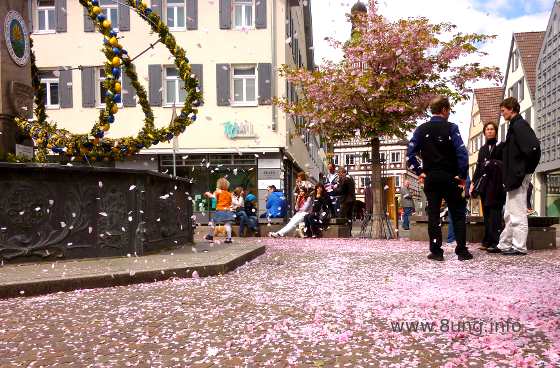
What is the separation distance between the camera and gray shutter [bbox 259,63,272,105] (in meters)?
22.9

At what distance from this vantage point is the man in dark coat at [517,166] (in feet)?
24.5

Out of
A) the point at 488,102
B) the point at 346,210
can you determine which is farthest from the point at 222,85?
the point at 488,102

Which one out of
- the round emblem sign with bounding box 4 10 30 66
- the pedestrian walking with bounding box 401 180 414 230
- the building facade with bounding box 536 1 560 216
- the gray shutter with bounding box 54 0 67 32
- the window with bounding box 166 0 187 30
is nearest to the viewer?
the round emblem sign with bounding box 4 10 30 66

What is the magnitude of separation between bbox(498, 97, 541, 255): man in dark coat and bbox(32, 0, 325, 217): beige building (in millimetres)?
15564

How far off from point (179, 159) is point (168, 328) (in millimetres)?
20600

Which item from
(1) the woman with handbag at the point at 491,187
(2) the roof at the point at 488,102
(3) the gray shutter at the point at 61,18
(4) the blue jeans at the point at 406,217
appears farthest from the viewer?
(2) the roof at the point at 488,102

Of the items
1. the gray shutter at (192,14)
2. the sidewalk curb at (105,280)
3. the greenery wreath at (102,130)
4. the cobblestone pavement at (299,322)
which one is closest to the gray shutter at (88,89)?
the gray shutter at (192,14)

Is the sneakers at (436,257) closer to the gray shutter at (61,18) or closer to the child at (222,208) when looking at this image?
the child at (222,208)

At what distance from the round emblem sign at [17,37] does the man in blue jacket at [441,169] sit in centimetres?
548

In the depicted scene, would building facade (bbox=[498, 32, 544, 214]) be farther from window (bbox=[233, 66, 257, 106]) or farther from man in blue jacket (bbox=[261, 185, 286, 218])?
man in blue jacket (bbox=[261, 185, 286, 218])

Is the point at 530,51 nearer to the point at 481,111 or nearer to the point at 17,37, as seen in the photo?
the point at 481,111

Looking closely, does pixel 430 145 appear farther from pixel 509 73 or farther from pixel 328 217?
pixel 509 73

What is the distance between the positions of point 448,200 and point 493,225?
69.4 inches
